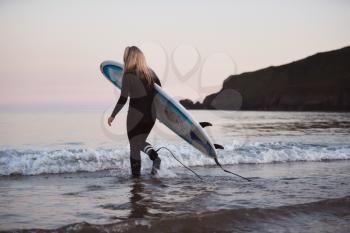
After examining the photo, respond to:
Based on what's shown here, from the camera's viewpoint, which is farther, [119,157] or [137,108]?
[119,157]

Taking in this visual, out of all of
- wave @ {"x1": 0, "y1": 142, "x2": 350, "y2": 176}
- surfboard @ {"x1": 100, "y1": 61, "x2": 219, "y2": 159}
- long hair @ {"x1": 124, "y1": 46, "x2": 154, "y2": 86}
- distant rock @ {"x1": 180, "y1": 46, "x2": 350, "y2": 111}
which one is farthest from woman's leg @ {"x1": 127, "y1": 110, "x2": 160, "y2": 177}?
distant rock @ {"x1": 180, "y1": 46, "x2": 350, "y2": 111}

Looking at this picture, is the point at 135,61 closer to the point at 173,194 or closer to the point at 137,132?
the point at 137,132

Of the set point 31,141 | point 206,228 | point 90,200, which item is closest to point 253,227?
point 206,228

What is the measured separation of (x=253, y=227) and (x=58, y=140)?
1082cm

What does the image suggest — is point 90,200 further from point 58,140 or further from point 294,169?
point 58,140

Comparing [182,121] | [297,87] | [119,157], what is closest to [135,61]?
[182,121]

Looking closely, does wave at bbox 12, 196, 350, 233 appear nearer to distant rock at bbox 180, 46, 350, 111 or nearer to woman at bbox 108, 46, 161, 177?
woman at bbox 108, 46, 161, 177

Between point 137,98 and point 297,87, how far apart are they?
101 m

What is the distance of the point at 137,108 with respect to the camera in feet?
22.0

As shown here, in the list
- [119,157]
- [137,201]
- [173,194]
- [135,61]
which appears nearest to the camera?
[137,201]

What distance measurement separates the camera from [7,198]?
567cm

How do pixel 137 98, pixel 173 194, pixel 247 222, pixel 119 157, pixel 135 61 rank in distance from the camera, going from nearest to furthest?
pixel 247 222, pixel 173 194, pixel 135 61, pixel 137 98, pixel 119 157

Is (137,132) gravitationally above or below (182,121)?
below

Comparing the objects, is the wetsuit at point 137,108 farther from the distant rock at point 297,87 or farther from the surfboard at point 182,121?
the distant rock at point 297,87
